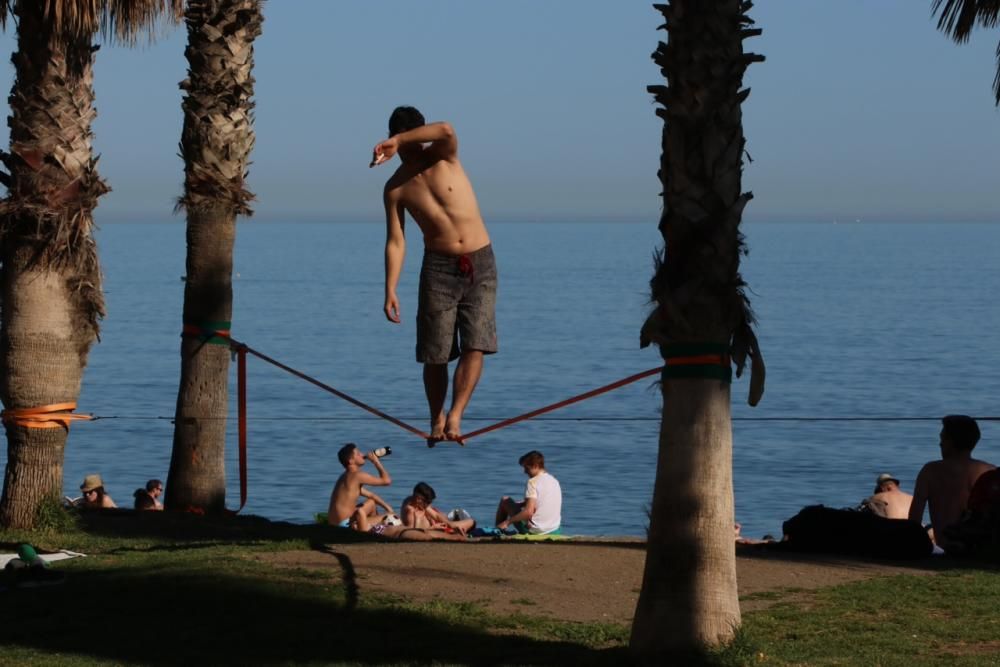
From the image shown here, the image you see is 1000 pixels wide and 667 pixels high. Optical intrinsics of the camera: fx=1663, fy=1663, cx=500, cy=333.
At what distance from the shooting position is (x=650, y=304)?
26.4ft

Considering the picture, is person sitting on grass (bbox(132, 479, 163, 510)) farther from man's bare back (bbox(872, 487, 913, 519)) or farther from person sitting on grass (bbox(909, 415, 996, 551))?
person sitting on grass (bbox(909, 415, 996, 551))

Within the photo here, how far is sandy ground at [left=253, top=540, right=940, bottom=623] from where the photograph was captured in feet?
30.4

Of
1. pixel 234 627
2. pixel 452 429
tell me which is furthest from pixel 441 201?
pixel 234 627

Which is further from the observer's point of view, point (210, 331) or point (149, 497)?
point (149, 497)

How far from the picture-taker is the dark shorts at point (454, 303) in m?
10.5

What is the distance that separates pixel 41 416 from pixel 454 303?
11.8 feet

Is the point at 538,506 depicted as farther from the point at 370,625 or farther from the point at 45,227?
the point at 370,625

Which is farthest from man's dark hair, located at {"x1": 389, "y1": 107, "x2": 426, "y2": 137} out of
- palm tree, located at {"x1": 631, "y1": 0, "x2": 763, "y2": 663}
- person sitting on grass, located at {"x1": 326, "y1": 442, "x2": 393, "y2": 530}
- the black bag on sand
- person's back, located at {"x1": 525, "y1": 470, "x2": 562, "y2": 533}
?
person sitting on grass, located at {"x1": 326, "y1": 442, "x2": 393, "y2": 530}

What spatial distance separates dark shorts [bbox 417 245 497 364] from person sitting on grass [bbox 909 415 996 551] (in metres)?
3.26

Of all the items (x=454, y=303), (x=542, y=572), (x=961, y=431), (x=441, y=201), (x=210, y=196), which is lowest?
(x=542, y=572)

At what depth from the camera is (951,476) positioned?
11.4m

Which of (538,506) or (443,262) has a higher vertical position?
(443,262)

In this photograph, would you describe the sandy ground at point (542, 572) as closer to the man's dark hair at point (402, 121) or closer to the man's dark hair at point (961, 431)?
the man's dark hair at point (961, 431)

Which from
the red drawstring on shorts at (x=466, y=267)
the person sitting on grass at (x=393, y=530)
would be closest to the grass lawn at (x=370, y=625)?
the red drawstring on shorts at (x=466, y=267)
